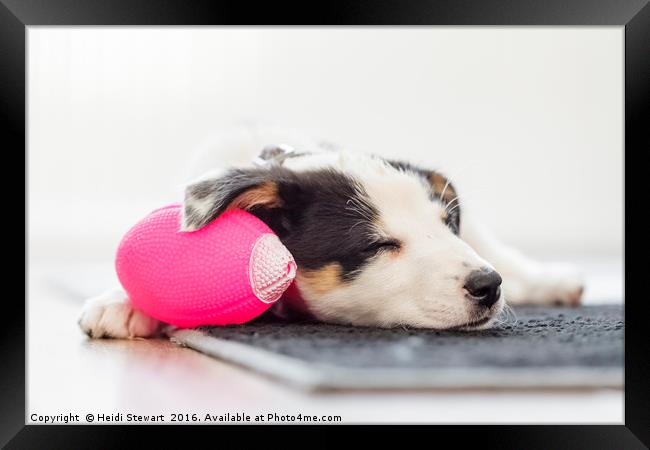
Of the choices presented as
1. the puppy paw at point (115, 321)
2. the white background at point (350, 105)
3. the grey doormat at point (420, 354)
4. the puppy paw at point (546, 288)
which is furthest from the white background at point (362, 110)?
the grey doormat at point (420, 354)

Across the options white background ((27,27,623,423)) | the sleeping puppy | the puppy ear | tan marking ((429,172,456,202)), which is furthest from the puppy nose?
Answer: white background ((27,27,623,423))

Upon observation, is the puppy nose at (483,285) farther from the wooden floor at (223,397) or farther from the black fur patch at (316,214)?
the wooden floor at (223,397)

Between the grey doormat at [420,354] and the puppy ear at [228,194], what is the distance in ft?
0.84

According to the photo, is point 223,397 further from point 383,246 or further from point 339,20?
point 339,20

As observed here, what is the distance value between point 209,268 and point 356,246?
1.14ft

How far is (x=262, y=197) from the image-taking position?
1793 millimetres

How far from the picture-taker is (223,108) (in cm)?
498

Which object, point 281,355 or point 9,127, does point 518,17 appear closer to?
point 281,355

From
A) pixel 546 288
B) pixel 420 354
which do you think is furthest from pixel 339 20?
pixel 546 288

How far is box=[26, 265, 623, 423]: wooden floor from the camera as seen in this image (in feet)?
3.92

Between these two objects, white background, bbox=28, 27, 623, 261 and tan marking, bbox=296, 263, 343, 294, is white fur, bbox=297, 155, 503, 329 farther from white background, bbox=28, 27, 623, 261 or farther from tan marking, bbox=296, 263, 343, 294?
white background, bbox=28, 27, 623, 261

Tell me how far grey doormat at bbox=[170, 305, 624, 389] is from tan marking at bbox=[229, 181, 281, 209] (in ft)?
0.92

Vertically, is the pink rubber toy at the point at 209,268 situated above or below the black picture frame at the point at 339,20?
below

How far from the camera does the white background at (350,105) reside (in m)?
4.75
